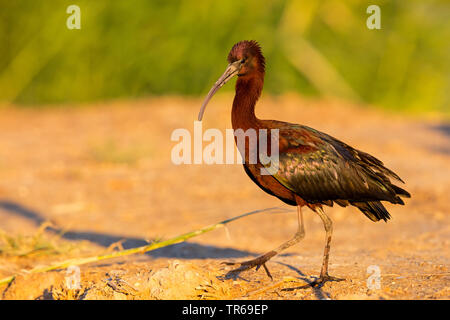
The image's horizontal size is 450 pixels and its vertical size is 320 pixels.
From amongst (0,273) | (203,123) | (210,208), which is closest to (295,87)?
(203,123)

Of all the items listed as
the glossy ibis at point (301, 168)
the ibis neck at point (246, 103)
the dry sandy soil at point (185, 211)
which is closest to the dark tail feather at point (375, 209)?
the glossy ibis at point (301, 168)

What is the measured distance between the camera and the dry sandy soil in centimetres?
403

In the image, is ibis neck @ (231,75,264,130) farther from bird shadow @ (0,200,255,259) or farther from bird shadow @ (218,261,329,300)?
bird shadow @ (0,200,255,259)

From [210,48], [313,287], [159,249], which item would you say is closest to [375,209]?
[313,287]

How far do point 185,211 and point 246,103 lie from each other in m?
3.60

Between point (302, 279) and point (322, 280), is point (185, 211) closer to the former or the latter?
point (302, 279)

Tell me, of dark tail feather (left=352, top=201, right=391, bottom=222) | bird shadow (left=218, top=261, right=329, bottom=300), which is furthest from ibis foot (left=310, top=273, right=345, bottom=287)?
dark tail feather (left=352, top=201, right=391, bottom=222)

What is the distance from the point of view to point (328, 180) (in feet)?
13.7

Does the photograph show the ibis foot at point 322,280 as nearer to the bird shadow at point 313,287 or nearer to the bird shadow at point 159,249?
the bird shadow at point 313,287

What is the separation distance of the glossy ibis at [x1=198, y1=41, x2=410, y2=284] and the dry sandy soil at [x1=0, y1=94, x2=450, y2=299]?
446 mm

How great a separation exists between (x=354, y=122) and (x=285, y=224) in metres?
5.42

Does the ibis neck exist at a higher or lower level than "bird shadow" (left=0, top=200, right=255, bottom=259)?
higher

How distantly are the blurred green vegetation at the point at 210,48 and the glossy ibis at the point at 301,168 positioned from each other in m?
9.94

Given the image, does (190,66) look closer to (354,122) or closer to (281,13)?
(281,13)
